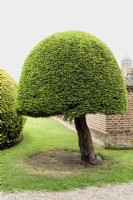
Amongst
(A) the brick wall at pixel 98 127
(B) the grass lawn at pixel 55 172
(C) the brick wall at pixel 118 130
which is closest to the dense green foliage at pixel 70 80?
(B) the grass lawn at pixel 55 172

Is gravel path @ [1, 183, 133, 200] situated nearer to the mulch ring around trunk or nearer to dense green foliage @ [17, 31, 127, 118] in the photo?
the mulch ring around trunk

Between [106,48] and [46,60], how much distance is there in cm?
171

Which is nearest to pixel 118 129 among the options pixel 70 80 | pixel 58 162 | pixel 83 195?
pixel 58 162

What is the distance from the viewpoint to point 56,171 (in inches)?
294

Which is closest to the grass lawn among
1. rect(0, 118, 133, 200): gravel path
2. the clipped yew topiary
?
rect(0, 118, 133, 200): gravel path

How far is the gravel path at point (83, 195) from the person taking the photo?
563 centimetres

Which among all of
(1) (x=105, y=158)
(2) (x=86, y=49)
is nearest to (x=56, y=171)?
(1) (x=105, y=158)

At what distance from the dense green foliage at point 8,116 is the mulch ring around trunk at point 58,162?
1.38 metres

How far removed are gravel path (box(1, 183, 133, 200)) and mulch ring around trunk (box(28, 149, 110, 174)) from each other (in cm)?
149

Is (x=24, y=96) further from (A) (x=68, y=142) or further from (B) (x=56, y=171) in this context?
(A) (x=68, y=142)

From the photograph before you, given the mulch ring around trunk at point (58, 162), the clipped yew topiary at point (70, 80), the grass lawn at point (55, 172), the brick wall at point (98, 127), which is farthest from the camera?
the brick wall at point (98, 127)

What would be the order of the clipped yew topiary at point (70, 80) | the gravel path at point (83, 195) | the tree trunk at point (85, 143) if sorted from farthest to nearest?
the tree trunk at point (85, 143), the clipped yew topiary at point (70, 80), the gravel path at point (83, 195)

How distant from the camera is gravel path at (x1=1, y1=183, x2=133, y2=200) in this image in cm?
563

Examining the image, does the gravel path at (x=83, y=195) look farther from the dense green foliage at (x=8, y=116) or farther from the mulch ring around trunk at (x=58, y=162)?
the dense green foliage at (x=8, y=116)
